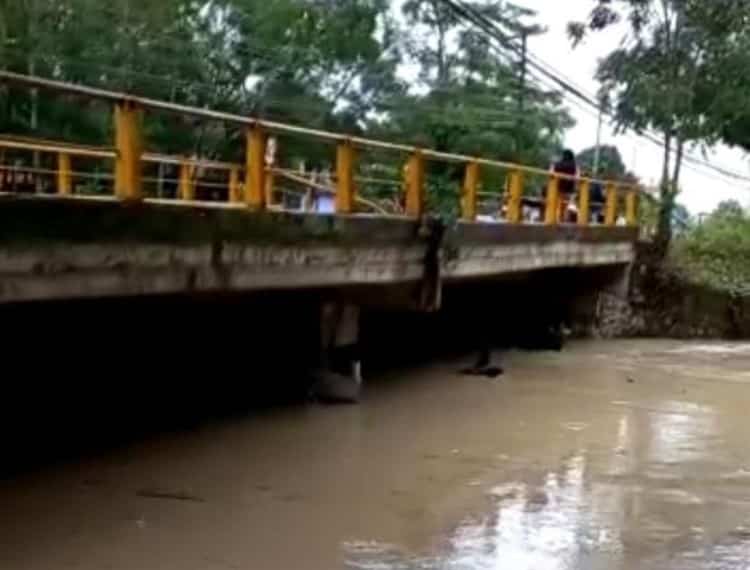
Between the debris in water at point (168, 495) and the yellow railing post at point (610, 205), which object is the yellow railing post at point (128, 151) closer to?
the debris in water at point (168, 495)

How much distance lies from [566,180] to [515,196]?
317 centimetres

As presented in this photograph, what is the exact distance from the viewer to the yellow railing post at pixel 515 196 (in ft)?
57.1

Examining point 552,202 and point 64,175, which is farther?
point 552,202

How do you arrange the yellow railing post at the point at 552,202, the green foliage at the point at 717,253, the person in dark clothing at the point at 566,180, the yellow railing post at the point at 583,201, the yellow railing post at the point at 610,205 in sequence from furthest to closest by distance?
1. the green foliage at the point at 717,253
2. the yellow railing post at the point at 610,205
3. the yellow railing post at the point at 583,201
4. the person in dark clothing at the point at 566,180
5. the yellow railing post at the point at 552,202

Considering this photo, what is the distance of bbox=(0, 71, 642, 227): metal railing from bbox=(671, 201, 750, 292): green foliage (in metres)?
4.86

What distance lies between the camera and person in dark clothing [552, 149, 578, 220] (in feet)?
67.2

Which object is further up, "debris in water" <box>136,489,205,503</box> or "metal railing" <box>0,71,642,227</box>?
"metal railing" <box>0,71,642,227</box>

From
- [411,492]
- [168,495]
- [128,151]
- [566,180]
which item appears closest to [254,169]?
[128,151]

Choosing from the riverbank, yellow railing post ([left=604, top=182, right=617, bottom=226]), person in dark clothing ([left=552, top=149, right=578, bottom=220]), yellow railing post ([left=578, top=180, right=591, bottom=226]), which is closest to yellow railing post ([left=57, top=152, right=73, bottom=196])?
person in dark clothing ([left=552, top=149, right=578, bottom=220])

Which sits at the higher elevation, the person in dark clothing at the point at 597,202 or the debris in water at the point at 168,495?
the person in dark clothing at the point at 597,202

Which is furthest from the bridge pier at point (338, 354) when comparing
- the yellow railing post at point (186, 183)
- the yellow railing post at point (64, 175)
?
the yellow railing post at point (64, 175)

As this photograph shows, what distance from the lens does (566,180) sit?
20.5 metres

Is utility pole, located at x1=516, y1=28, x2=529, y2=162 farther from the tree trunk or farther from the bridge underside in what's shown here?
the bridge underside

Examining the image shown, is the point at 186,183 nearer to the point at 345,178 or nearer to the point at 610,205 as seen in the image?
the point at 345,178
